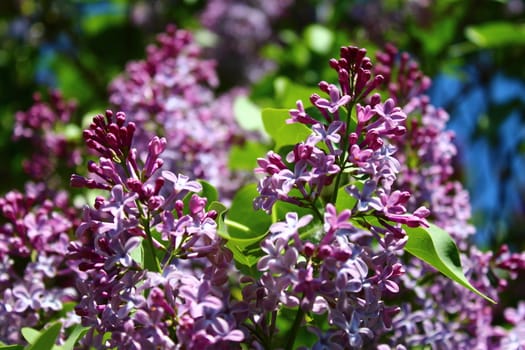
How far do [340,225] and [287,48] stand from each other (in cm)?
232

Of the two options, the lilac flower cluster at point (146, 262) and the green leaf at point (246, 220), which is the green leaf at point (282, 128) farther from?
the lilac flower cluster at point (146, 262)

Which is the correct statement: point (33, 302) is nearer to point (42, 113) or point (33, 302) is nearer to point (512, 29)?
point (42, 113)

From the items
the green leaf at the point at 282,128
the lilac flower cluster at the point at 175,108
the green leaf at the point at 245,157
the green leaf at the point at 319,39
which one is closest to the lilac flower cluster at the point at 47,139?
the lilac flower cluster at the point at 175,108

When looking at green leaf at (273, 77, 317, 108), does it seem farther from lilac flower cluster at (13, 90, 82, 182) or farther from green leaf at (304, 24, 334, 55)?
lilac flower cluster at (13, 90, 82, 182)

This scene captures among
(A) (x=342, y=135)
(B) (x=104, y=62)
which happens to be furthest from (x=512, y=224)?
(A) (x=342, y=135)

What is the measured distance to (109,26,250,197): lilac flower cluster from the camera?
1.95 metres

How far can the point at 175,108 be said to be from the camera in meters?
2.01

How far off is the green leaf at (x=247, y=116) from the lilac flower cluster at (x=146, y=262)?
1.15 meters

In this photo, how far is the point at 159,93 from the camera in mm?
2023

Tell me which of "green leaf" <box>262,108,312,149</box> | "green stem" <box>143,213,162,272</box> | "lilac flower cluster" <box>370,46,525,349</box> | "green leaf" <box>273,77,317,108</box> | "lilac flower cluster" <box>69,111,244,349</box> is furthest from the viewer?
"green leaf" <box>273,77,317,108</box>

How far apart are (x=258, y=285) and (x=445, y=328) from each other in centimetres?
56

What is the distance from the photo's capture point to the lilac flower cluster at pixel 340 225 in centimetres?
111

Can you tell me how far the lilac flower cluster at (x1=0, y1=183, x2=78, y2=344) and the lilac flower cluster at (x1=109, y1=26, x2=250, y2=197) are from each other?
39 cm

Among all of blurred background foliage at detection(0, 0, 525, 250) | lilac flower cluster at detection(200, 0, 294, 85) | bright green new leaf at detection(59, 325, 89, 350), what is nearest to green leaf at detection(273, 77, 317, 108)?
blurred background foliage at detection(0, 0, 525, 250)
